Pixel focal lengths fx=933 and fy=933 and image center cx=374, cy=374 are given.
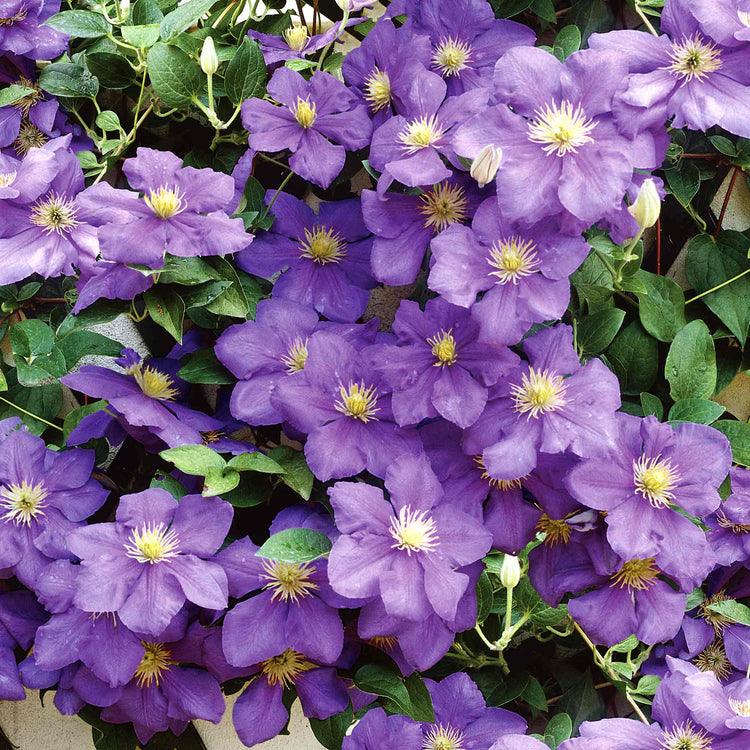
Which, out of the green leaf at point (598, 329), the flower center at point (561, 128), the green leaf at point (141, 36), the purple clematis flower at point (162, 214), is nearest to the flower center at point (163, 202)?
the purple clematis flower at point (162, 214)

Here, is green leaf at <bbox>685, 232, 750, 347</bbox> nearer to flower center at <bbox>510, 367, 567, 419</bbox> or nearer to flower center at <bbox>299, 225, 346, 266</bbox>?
flower center at <bbox>510, 367, 567, 419</bbox>

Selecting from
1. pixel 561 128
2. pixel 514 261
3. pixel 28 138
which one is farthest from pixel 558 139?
pixel 28 138

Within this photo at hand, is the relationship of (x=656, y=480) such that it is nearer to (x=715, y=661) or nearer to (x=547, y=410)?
(x=547, y=410)

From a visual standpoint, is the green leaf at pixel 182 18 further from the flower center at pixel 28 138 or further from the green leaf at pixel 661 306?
the green leaf at pixel 661 306

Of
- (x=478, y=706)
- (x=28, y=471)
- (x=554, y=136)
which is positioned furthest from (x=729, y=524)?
(x=28, y=471)

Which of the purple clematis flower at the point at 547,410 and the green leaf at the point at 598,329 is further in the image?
the green leaf at the point at 598,329

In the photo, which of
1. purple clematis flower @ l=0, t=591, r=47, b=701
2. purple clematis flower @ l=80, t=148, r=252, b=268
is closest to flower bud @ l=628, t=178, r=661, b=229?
purple clematis flower @ l=80, t=148, r=252, b=268
